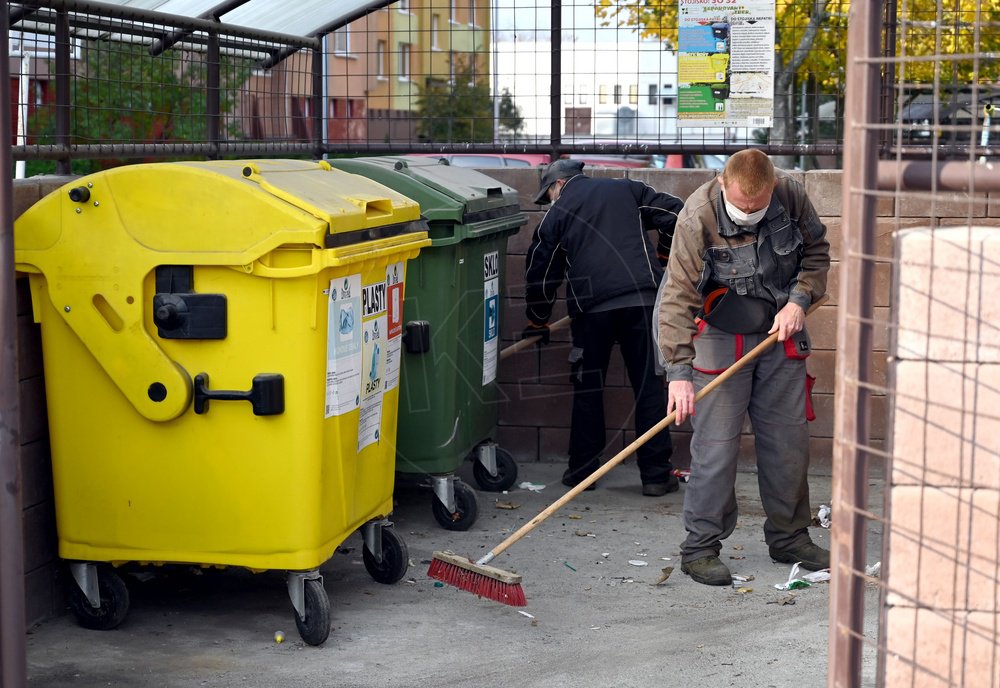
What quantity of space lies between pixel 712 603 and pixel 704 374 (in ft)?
2.89

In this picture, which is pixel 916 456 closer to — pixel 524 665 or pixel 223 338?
pixel 524 665

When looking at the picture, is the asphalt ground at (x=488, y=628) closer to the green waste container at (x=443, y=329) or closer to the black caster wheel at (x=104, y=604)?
the black caster wheel at (x=104, y=604)

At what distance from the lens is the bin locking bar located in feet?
14.4

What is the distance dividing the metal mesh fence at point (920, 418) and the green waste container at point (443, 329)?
337cm

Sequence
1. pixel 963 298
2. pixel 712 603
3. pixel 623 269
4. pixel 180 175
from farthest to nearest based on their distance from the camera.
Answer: pixel 623 269 < pixel 712 603 < pixel 180 175 < pixel 963 298

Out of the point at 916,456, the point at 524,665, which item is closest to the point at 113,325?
the point at 524,665

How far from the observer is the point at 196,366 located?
4.45m

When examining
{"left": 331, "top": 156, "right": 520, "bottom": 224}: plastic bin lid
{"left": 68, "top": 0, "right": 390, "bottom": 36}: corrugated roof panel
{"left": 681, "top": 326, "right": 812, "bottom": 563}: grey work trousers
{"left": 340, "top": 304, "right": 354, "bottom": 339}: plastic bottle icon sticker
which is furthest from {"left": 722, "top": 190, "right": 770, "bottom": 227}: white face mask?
{"left": 68, "top": 0, "right": 390, "bottom": 36}: corrugated roof panel

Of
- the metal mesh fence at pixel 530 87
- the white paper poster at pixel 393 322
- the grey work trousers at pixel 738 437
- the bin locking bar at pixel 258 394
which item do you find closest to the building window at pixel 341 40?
the metal mesh fence at pixel 530 87

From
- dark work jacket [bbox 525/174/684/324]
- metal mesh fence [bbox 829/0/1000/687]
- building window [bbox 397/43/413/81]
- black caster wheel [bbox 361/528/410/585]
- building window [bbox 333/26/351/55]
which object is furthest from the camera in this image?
building window [bbox 397/43/413/81]

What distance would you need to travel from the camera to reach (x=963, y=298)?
2.54 meters

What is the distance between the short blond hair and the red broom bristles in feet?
5.46

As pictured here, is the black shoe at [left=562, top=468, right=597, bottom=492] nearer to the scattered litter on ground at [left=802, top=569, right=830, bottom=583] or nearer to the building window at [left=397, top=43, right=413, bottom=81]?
the scattered litter on ground at [left=802, top=569, right=830, bottom=583]

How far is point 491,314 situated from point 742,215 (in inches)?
69.6
